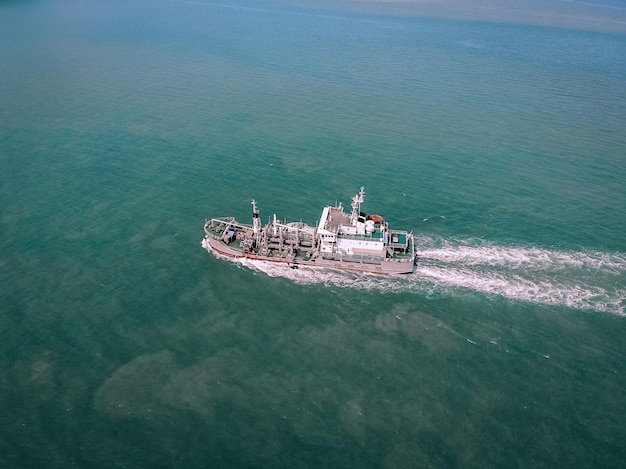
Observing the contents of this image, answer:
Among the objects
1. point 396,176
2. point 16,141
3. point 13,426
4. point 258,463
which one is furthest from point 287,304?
point 16,141

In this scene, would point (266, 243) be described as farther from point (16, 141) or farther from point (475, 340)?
point (16, 141)

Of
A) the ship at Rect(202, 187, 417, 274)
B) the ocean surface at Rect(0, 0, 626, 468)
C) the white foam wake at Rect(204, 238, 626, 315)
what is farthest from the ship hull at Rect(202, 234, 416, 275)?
the ocean surface at Rect(0, 0, 626, 468)

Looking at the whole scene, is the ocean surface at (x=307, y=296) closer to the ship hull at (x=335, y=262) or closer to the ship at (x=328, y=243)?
the ship hull at (x=335, y=262)

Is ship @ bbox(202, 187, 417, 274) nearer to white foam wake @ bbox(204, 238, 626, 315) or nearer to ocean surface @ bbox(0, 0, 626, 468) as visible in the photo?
white foam wake @ bbox(204, 238, 626, 315)

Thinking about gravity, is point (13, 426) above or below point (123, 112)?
below

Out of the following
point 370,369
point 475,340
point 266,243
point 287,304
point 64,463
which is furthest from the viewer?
point 266,243

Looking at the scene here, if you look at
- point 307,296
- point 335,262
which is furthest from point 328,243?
point 307,296

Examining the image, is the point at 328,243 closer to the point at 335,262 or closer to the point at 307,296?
the point at 335,262

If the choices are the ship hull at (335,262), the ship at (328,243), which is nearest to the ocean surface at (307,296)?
the ship hull at (335,262)
